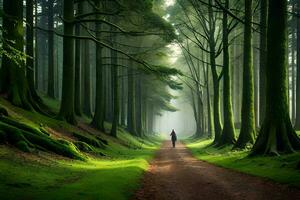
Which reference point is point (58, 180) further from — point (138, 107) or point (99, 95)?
point (138, 107)

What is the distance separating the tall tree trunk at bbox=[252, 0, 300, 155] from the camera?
17828 millimetres

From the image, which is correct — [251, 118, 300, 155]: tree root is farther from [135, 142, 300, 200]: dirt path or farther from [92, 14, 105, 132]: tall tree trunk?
[92, 14, 105, 132]: tall tree trunk

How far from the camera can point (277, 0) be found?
1823 centimetres

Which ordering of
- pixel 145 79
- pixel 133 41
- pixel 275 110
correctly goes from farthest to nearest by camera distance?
pixel 145 79
pixel 133 41
pixel 275 110

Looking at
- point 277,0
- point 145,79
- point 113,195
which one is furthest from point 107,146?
point 145,79

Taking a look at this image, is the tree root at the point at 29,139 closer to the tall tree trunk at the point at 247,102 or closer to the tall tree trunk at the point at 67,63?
the tall tree trunk at the point at 67,63

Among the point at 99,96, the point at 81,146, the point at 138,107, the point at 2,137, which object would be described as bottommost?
the point at 81,146

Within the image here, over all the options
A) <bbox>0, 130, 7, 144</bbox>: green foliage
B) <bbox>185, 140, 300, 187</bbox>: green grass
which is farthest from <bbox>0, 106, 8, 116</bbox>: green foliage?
<bbox>185, 140, 300, 187</bbox>: green grass

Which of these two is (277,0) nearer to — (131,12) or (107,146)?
(131,12)

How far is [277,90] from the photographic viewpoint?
18.1 meters

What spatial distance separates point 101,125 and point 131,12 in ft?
34.9

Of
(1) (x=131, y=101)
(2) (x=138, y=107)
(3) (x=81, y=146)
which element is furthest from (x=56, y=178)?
(2) (x=138, y=107)

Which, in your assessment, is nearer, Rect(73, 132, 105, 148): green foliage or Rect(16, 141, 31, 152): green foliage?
Rect(16, 141, 31, 152): green foliage

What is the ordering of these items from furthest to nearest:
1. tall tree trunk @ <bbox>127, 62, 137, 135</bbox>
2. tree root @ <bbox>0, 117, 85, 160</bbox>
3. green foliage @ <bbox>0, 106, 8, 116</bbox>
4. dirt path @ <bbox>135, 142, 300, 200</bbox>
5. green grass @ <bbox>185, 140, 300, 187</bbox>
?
tall tree trunk @ <bbox>127, 62, 137, 135</bbox> → green foliage @ <bbox>0, 106, 8, 116</bbox> → tree root @ <bbox>0, 117, 85, 160</bbox> → green grass @ <bbox>185, 140, 300, 187</bbox> → dirt path @ <bbox>135, 142, 300, 200</bbox>
